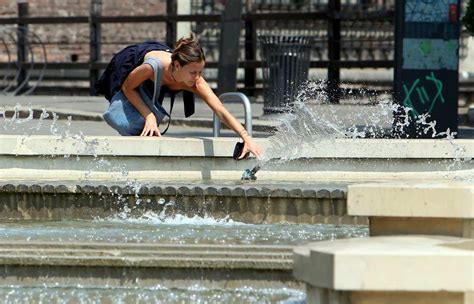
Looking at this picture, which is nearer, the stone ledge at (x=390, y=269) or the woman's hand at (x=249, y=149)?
the stone ledge at (x=390, y=269)

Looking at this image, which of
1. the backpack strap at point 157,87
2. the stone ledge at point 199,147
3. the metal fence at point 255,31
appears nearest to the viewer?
the backpack strap at point 157,87

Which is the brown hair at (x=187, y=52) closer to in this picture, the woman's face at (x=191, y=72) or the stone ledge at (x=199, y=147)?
the woman's face at (x=191, y=72)

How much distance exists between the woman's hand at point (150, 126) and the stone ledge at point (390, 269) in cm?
477

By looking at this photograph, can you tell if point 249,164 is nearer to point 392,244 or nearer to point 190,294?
point 190,294

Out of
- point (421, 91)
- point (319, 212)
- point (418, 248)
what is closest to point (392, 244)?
point (418, 248)

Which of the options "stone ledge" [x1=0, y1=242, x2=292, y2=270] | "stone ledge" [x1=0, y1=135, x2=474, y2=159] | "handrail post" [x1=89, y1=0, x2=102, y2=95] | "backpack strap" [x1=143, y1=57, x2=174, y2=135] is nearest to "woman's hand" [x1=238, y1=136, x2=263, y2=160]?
"stone ledge" [x1=0, y1=135, x2=474, y2=159]

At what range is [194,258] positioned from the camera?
22.2ft

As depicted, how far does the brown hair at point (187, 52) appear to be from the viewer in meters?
9.47

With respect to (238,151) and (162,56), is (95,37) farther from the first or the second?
(238,151)

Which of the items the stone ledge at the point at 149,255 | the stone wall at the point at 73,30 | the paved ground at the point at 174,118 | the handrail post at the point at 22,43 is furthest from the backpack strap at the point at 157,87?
the stone wall at the point at 73,30

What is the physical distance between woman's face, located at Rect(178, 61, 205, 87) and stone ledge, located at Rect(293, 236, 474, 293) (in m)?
4.30

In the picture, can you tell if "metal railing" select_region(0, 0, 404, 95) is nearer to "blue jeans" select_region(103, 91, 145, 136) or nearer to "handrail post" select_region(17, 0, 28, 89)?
"handrail post" select_region(17, 0, 28, 89)

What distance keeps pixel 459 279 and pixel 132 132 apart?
5244 millimetres

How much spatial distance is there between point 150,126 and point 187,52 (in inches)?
30.3
